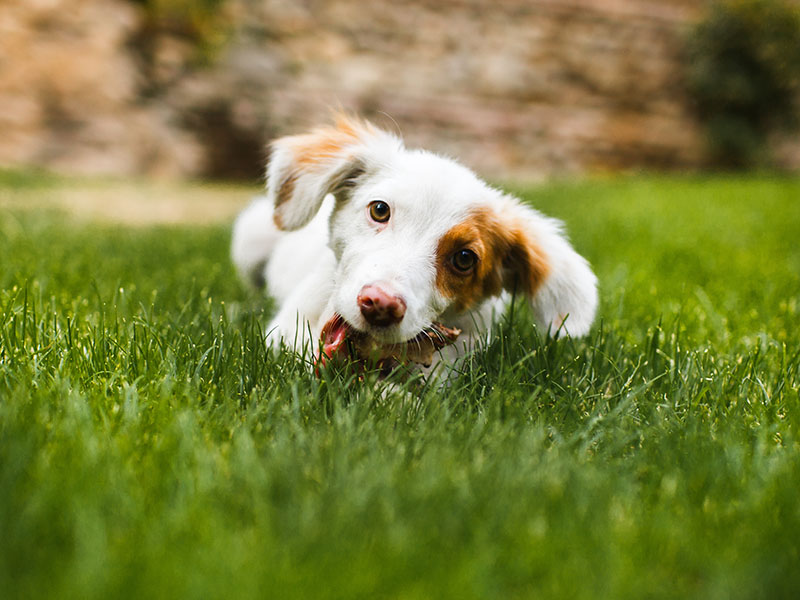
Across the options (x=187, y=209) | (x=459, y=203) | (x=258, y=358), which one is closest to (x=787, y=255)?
(x=459, y=203)

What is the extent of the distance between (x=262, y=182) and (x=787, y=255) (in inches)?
123

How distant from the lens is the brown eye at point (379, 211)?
1778 mm

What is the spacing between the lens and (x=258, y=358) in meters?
1.64

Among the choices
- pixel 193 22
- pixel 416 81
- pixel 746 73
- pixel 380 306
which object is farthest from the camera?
pixel 746 73

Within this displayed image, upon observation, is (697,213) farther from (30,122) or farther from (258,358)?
(30,122)

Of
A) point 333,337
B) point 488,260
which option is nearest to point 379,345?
point 333,337

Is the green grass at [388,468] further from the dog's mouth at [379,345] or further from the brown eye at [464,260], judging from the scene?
the brown eye at [464,260]

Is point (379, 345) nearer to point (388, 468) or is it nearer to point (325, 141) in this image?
point (388, 468)

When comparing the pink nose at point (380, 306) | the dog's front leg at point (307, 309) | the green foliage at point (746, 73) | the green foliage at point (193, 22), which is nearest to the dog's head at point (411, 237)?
the pink nose at point (380, 306)

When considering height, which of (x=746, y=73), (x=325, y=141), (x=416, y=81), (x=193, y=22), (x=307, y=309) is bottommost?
(x=307, y=309)

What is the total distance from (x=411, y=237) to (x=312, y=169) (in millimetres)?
436

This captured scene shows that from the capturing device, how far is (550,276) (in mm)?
1915

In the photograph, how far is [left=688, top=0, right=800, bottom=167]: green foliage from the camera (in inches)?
392

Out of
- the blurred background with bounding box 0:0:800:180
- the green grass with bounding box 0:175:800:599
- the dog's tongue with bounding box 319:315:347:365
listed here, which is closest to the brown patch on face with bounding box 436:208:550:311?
the green grass with bounding box 0:175:800:599
